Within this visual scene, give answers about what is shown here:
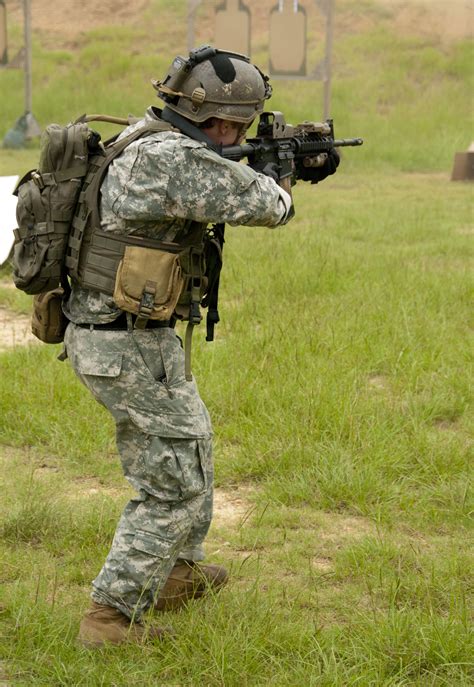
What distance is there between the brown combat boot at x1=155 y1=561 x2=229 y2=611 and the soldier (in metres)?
0.18

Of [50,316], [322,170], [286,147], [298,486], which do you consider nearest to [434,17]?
[298,486]

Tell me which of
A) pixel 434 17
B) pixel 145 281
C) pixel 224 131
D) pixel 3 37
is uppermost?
pixel 434 17

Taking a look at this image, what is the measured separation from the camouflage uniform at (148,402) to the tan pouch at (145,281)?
0.31 ft

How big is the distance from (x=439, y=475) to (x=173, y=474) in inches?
64.6

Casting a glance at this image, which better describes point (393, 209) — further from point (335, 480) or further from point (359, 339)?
point (335, 480)

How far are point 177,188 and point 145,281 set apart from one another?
0.87 feet

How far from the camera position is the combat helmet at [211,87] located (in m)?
3.01

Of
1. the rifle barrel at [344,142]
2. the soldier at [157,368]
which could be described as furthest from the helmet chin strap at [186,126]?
the rifle barrel at [344,142]

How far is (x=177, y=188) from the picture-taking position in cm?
290

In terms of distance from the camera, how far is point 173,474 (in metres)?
3.04

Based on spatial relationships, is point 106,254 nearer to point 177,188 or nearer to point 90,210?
point 90,210

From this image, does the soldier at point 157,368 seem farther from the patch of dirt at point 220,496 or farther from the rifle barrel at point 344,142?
the patch of dirt at point 220,496

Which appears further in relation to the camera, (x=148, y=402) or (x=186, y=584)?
(x=186, y=584)

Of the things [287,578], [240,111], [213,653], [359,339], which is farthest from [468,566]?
[359,339]
